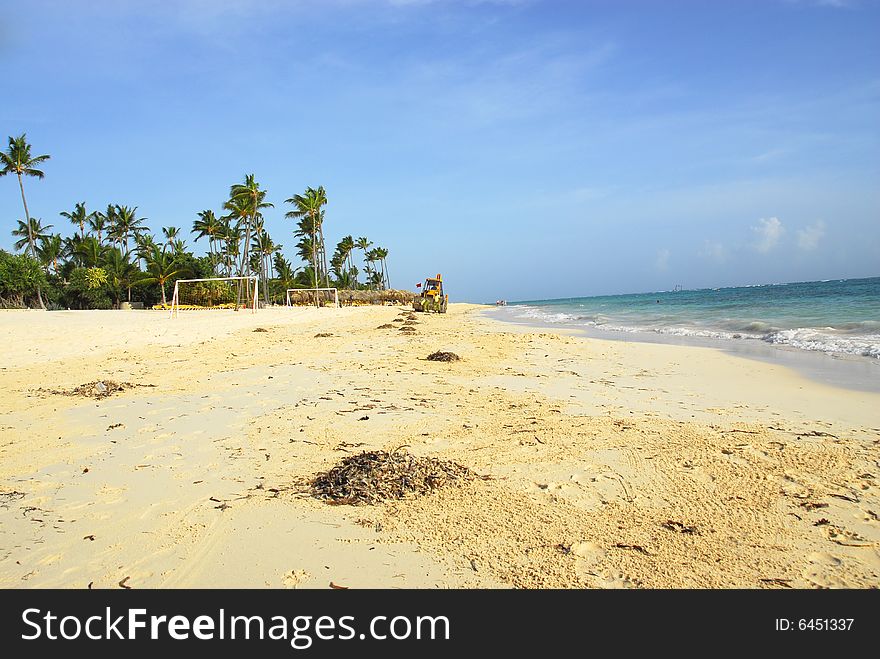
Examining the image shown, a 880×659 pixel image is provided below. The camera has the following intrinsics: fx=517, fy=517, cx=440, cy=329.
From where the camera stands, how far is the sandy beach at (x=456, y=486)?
253cm

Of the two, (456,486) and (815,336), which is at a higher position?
(815,336)

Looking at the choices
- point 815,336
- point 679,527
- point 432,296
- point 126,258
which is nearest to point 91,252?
point 126,258

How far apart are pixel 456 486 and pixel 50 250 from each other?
6703 centimetres

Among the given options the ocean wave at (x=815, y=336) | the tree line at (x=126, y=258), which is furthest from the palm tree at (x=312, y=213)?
the ocean wave at (x=815, y=336)

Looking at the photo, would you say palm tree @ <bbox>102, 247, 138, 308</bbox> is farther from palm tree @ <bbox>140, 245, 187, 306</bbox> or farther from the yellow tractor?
the yellow tractor

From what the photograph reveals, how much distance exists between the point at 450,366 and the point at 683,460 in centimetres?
512

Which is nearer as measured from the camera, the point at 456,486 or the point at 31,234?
the point at 456,486

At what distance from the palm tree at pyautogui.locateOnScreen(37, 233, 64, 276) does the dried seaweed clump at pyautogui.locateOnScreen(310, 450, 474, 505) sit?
6444 cm

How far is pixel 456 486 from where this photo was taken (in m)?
3.50

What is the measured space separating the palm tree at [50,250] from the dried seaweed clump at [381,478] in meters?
64.4

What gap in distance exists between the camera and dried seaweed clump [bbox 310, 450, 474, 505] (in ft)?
11.0

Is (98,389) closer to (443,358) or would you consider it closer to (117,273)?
(443,358)

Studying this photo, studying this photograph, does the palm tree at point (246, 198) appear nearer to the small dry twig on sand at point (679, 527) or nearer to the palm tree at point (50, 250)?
the palm tree at point (50, 250)
